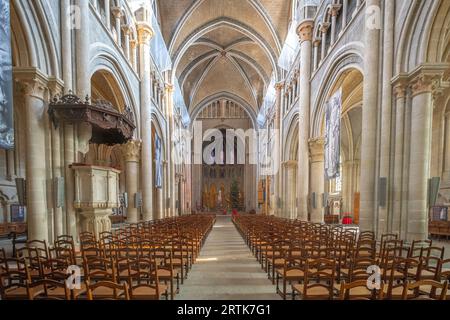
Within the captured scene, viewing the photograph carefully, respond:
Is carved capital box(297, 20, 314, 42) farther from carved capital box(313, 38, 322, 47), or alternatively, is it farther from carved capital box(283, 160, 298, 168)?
carved capital box(283, 160, 298, 168)

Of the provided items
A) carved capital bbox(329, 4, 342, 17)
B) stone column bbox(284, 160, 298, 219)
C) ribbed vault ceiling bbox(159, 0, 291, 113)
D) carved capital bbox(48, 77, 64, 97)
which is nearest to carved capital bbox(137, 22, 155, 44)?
ribbed vault ceiling bbox(159, 0, 291, 113)

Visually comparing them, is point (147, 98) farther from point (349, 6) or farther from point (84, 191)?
point (349, 6)

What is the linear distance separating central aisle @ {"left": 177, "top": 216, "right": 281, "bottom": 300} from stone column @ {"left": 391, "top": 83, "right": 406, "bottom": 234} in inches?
176

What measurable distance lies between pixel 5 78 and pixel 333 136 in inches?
416

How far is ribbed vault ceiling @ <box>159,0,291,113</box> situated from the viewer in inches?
854

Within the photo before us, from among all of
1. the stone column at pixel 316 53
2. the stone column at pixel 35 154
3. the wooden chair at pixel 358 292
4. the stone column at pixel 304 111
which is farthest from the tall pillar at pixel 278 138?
the wooden chair at pixel 358 292

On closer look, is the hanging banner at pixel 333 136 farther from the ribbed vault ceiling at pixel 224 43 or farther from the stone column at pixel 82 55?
the ribbed vault ceiling at pixel 224 43

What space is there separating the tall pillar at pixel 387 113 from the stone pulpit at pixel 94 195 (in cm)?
854

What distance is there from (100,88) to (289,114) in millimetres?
13825

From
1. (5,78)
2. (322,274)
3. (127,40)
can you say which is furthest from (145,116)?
(322,274)

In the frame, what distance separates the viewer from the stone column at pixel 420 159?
7.05 m

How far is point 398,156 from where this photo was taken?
767 cm

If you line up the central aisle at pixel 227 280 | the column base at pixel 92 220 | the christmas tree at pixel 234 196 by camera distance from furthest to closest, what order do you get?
the christmas tree at pixel 234 196
the column base at pixel 92 220
the central aisle at pixel 227 280
